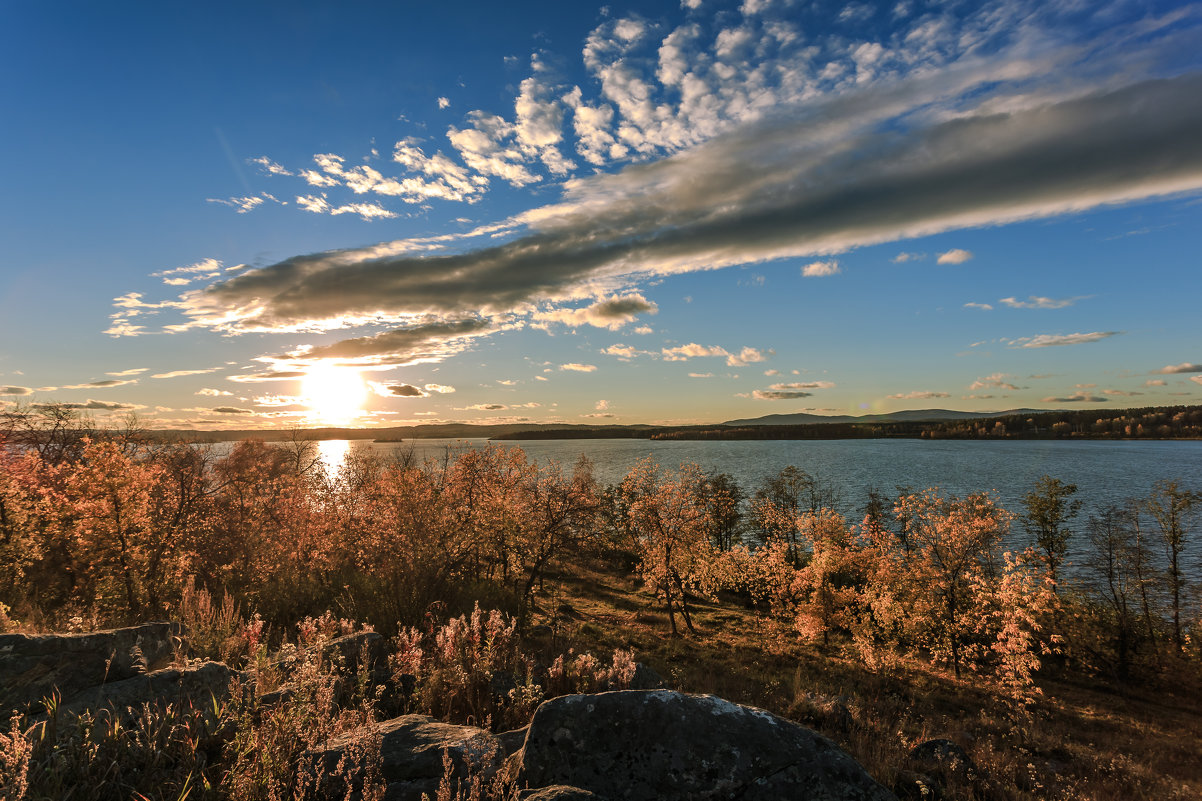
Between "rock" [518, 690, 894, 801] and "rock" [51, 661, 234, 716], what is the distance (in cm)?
373

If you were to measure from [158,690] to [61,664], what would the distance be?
111cm

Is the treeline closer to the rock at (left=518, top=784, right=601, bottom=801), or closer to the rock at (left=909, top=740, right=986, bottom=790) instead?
the rock at (left=518, top=784, right=601, bottom=801)

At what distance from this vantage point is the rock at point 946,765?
752 cm

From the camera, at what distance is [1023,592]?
115 feet

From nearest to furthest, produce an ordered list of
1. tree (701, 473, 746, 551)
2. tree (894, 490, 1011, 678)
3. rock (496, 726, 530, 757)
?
rock (496, 726, 530, 757) → tree (894, 490, 1011, 678) → tree (701, 473, 746, 551)

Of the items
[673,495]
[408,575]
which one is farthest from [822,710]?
[673,495]

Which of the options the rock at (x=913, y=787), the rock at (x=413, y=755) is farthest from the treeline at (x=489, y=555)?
the rock at (x=913, y=787)

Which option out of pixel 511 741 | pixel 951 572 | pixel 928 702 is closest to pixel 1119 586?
pixel 951 572

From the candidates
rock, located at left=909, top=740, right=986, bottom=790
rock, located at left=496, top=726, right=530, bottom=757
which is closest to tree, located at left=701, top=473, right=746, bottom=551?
rock, located at left=909, top=740, right=986, bottom=790

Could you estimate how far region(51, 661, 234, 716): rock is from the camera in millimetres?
5219

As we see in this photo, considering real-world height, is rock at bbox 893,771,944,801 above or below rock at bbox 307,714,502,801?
below

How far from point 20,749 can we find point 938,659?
50441 mm

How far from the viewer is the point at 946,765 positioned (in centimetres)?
801

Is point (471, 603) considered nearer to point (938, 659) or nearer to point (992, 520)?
point (992, 520)
